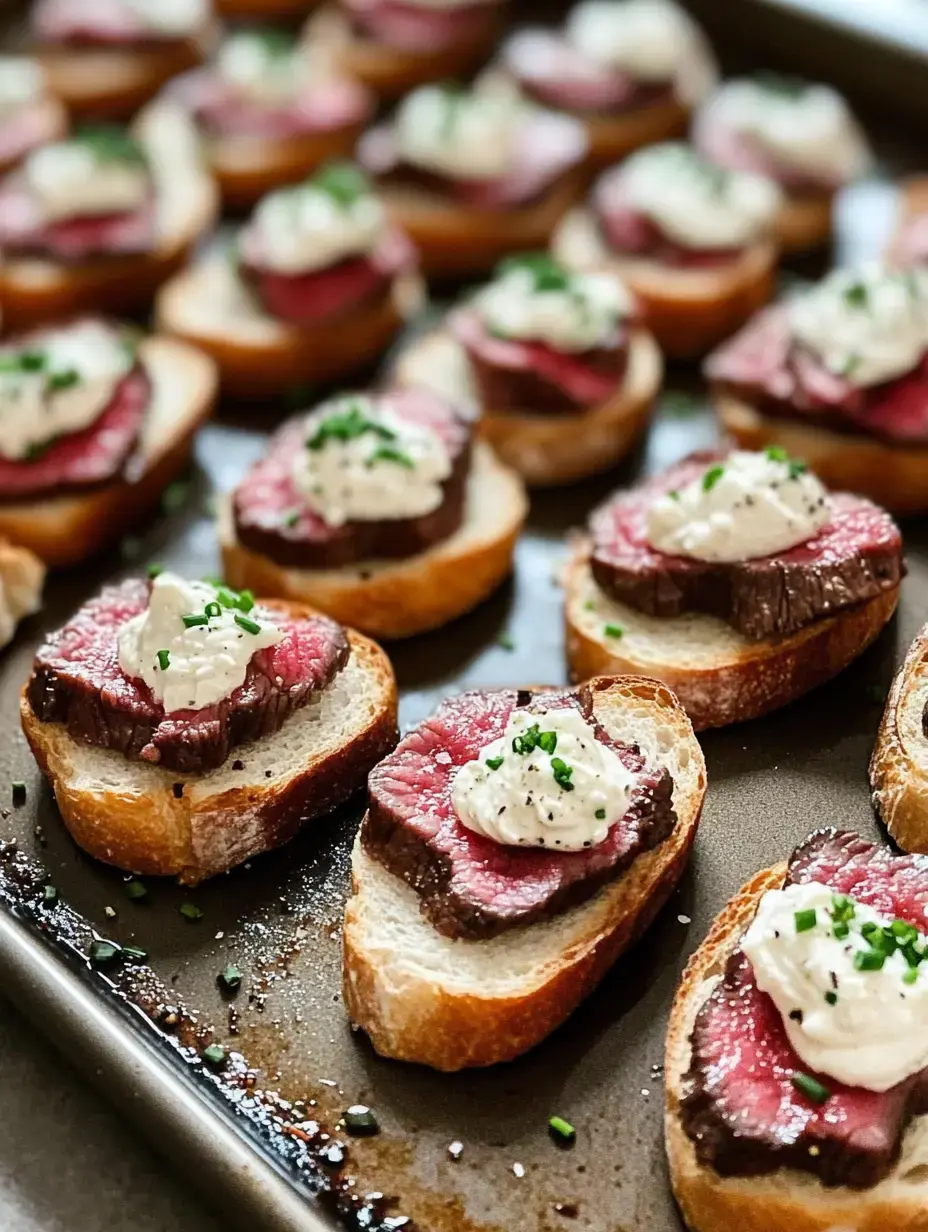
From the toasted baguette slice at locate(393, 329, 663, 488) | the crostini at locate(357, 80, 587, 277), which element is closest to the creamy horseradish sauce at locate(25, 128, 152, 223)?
the crostini at locate(357, 80, 587, 277)

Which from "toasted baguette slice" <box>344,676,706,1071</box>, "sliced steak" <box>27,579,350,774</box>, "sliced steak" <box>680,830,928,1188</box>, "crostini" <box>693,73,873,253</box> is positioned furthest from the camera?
"crostini" <box>693,73,873,253</box>

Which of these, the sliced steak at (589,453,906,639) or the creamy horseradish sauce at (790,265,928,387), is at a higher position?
the creamy horseradish sauce at (790,265,928,387)

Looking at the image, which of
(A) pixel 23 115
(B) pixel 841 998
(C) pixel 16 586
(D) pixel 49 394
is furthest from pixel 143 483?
(B) pixel 841 998

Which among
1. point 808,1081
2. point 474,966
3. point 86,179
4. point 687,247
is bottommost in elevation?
point 474,966

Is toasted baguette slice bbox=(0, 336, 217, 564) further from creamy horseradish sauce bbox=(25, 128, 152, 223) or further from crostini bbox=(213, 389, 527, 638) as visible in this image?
creamy horseradish sauce bbox=(25, 128, 152, 223)

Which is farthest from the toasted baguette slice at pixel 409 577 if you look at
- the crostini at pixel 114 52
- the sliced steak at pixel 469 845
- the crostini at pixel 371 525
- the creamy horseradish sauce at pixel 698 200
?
the crostini at pixel 114 52

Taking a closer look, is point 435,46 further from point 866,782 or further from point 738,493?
point 866,782

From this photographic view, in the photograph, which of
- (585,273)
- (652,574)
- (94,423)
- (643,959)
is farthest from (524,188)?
(643,959)

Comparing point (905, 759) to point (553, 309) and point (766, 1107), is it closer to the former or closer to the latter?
point (766, 1107)
